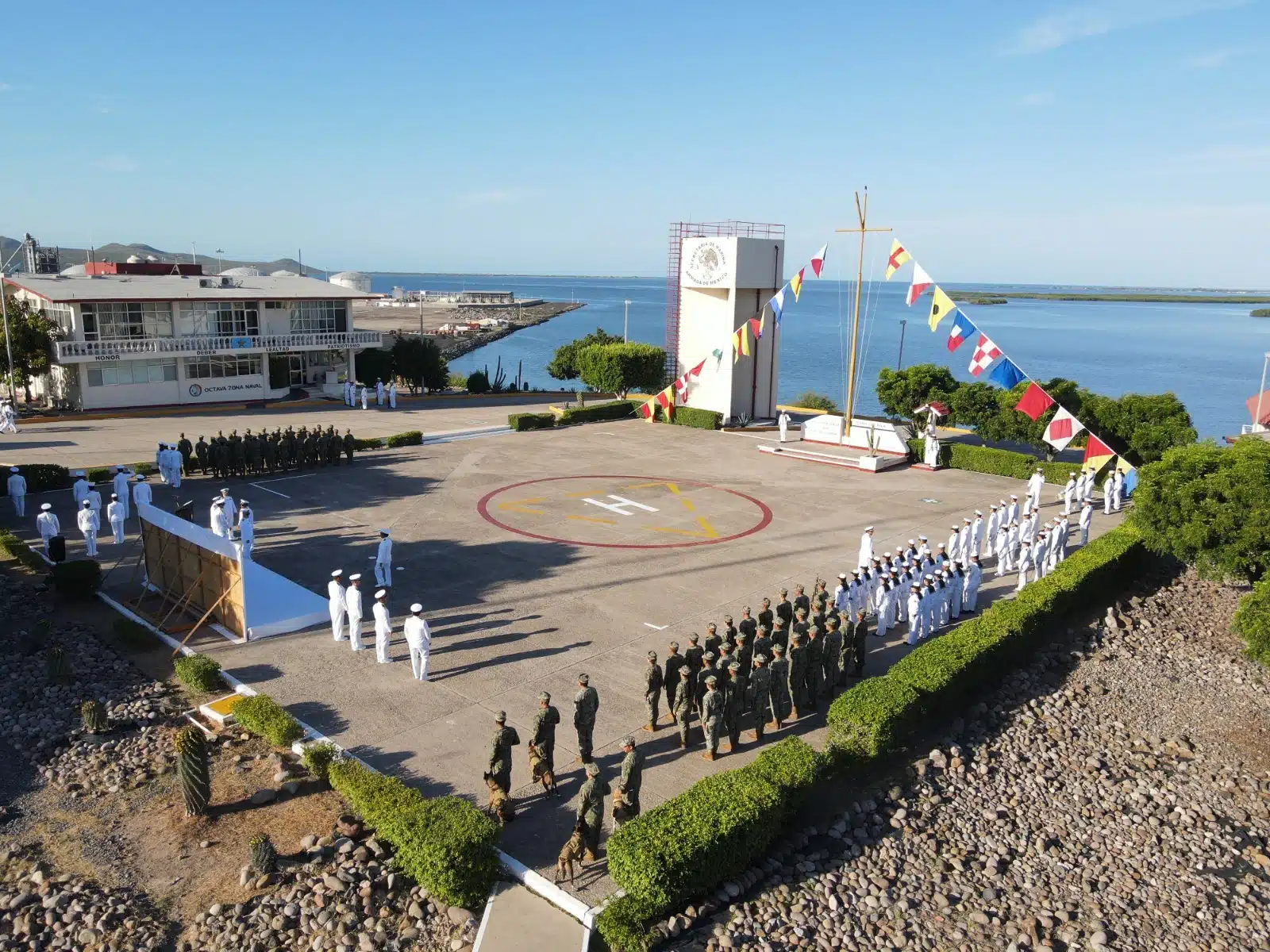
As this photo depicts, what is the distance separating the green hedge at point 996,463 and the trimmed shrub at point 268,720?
80.1ft

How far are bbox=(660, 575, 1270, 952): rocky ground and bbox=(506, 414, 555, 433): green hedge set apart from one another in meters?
25.0

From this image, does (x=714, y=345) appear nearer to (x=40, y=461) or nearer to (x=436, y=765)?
(x=40, y=461)

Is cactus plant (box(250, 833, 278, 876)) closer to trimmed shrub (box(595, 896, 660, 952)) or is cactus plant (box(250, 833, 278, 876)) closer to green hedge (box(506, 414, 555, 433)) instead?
trimmed shrub (box(595, 896, 660, 952))

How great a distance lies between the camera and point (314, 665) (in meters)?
15.0

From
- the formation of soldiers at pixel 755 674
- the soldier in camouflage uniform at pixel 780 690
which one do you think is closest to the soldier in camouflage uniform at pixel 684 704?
the formation of soldiers at pixel 755 674

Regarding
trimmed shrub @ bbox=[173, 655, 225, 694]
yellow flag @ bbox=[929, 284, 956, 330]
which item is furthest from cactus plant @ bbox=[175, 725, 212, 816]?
yellow flag @ bbox=[929, 284, 956, 330]

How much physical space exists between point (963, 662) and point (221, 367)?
39134 mm

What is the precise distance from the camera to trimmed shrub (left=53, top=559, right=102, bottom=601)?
17422mm

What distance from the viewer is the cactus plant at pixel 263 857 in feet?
31.8

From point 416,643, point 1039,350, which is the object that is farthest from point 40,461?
point 1039,350

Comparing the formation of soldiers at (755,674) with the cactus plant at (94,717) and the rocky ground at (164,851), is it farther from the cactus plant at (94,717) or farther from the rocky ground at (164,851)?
the cactus plant at (94,717)

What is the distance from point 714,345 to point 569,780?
29.9 m

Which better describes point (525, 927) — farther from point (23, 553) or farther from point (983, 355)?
point (983, 355)

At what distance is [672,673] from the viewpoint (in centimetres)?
1305
